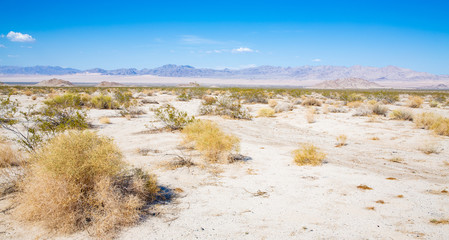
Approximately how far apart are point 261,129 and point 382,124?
6019mm

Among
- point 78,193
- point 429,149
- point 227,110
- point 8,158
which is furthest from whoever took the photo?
point 227,110

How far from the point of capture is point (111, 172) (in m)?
3.79

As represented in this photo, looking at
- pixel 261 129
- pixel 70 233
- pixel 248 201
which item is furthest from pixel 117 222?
pixel 261 129

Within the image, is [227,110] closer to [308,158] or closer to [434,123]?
[308,158]

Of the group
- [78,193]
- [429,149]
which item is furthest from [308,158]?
[78,193]

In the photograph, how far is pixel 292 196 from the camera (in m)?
4.58

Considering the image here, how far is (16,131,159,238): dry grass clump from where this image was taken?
334 cm

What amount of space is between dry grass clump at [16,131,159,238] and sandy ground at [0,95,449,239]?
0.54ft

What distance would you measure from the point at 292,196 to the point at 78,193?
11.1 ft

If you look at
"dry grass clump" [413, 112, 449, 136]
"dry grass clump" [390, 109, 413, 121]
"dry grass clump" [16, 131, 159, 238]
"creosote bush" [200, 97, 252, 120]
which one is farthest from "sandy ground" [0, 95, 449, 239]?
"creosote bush" [200, 97, 252, 120]

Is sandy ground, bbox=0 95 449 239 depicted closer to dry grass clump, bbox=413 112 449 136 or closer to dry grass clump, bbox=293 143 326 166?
dry grass clump, bbox=293 143 326 166

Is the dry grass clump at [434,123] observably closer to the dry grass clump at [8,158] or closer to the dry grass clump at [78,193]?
the dry grass clump at [78,193]

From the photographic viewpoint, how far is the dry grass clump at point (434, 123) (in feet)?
32.2

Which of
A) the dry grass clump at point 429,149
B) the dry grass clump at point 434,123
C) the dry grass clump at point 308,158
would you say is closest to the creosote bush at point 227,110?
the dry grass clump at point 308,158
